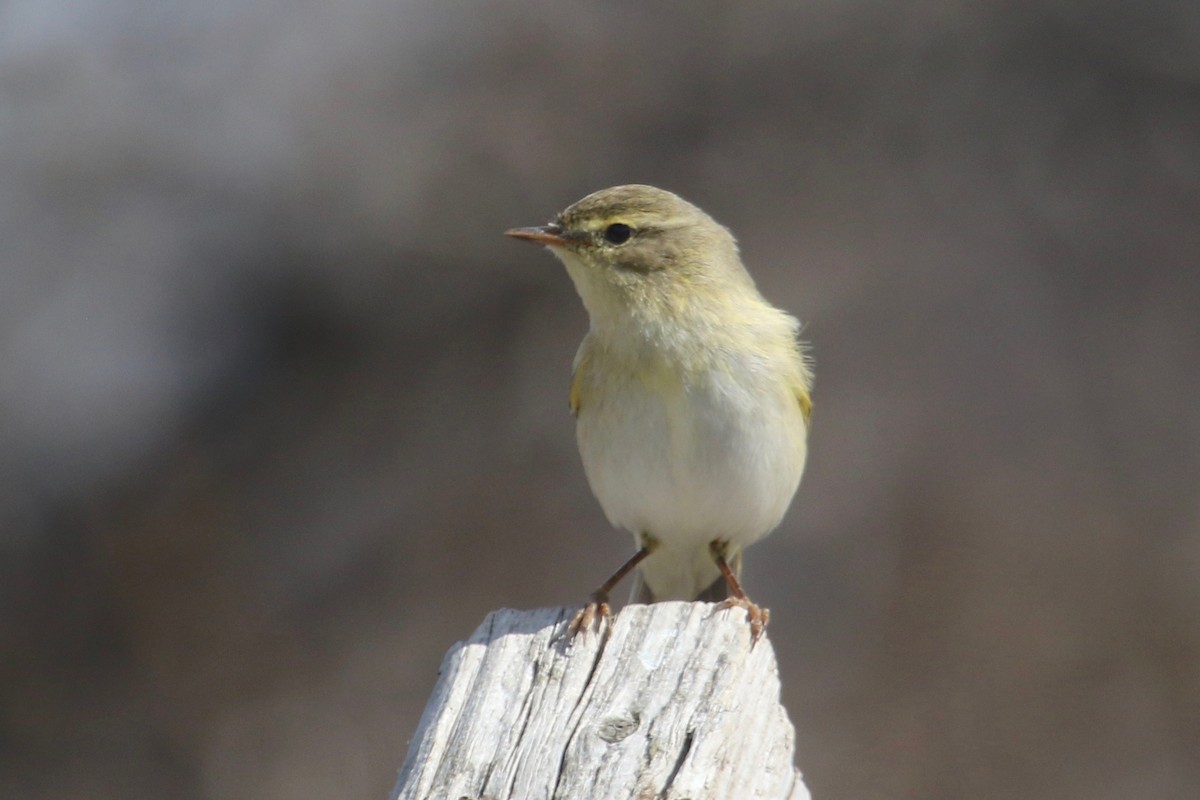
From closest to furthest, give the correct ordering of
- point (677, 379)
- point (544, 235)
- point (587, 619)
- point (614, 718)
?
point (614, 718), point (587, 619), point (677, 379), point (544, 235)

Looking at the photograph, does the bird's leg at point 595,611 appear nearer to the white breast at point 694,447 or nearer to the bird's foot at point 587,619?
the bird's foot at point 587,619

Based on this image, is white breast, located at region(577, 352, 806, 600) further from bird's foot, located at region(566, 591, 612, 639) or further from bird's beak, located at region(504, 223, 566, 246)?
bird's foot, located at region(566, 591, 612, 639)

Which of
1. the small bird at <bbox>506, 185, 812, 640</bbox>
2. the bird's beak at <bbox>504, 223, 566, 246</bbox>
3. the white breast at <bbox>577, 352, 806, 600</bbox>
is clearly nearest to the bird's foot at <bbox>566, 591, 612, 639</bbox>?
the small bird at <bbox>506, 185, 812, 640</bbox>

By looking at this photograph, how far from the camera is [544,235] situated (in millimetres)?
4199

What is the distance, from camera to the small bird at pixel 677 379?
398cm

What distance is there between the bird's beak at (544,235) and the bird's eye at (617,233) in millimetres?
138

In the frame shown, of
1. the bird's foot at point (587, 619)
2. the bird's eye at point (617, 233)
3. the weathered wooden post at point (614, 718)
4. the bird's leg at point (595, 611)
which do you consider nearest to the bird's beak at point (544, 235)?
the bird's eye at point (617, 233)

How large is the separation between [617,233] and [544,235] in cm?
23

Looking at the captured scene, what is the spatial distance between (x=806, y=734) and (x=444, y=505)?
229 cm

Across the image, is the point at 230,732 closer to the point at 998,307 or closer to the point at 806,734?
the point at 806,734

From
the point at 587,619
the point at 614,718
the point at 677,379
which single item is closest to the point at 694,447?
the point at 677,379

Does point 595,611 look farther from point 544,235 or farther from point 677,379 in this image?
point 544,235

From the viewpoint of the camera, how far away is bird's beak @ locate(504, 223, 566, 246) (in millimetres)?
4184

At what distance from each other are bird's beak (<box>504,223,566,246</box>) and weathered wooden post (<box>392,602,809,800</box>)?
1.64 m
